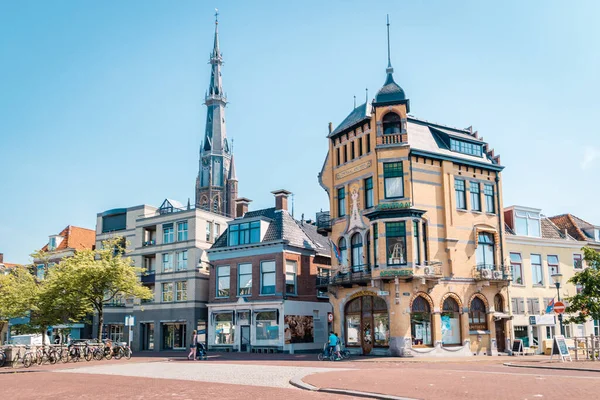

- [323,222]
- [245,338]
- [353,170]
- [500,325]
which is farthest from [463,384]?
[245,338]

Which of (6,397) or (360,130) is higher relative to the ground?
(360,130)

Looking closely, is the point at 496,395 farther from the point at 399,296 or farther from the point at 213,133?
the point at 213,133

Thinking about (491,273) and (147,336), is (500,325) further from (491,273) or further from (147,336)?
(147,336)

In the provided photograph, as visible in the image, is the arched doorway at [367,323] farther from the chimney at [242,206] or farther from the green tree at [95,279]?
the chimney at [242,206]

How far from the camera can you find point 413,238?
3453 cm

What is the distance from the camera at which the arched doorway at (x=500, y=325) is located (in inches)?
1473

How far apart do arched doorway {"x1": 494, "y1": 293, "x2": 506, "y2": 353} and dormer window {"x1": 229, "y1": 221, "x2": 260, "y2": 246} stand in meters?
17.5

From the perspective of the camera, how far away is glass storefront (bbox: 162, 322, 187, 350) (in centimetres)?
4919

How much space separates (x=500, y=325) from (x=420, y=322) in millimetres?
6366

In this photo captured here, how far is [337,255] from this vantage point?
38.1 meters

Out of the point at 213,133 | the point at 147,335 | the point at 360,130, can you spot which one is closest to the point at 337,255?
the point at 360,130

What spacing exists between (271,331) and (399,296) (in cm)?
1229

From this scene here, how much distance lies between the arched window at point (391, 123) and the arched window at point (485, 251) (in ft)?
29.0

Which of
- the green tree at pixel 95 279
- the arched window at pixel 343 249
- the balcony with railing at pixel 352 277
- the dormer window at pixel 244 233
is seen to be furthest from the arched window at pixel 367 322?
the green tree at pixel 95 279
